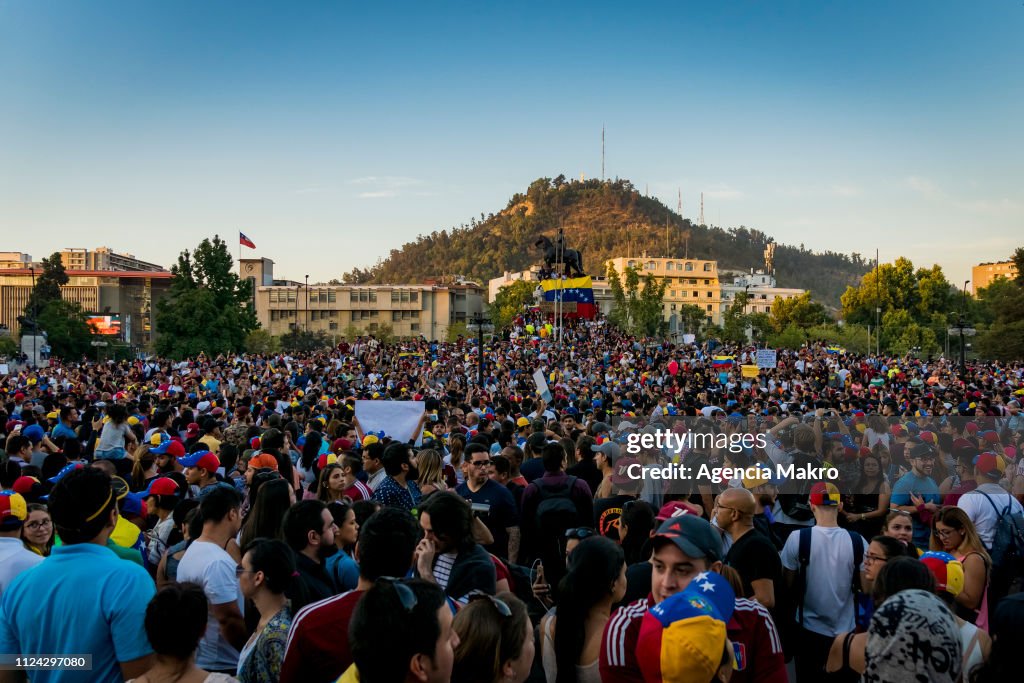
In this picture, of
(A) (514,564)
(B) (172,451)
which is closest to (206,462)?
(B) (172,451)

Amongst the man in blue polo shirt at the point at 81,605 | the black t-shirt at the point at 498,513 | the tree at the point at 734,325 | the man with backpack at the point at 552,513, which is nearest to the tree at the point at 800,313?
the tree at the point at 734,325

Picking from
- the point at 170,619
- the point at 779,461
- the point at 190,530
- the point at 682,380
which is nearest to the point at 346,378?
the point at 682,380

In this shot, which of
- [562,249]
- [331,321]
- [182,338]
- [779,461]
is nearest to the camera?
[779,461]

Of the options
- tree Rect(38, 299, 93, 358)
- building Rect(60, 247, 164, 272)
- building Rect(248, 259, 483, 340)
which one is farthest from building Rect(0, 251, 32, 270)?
tree Rect(38, 299, 93, 358)

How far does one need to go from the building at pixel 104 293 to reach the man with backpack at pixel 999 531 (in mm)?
112577

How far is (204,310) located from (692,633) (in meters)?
64.8

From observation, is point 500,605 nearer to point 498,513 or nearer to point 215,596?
point 215,596

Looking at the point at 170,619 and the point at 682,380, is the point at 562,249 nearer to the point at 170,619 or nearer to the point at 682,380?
the point at 682,380

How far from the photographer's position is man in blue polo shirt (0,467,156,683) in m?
3.61

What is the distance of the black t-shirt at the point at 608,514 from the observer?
6312 millimetres

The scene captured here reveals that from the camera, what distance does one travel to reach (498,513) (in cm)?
693

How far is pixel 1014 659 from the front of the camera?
11.7 feet

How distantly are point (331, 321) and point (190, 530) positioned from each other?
124715mm

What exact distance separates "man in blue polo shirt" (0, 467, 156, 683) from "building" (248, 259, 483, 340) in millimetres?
121587
